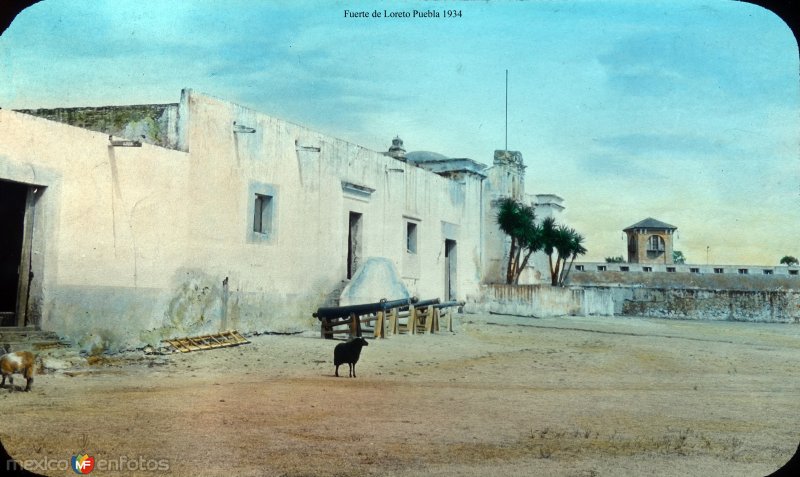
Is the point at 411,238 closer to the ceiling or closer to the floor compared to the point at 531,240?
closer to the floor

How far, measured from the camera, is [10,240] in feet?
33.5

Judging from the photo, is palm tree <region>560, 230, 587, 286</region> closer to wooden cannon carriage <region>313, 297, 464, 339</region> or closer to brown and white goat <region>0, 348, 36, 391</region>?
wooden cannon carriage <region>313, 297, 464, 339</region>

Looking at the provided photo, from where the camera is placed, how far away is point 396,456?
→ 4559 mm

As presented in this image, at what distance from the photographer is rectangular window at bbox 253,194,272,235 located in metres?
12.7

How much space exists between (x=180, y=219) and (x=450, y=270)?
38.3 feet

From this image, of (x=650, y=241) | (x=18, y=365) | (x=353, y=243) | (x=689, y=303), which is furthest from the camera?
(x=650, y=241)

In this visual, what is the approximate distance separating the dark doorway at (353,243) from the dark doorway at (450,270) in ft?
18.0

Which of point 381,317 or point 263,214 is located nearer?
point 263,214

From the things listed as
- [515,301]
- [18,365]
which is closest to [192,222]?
[18,365]

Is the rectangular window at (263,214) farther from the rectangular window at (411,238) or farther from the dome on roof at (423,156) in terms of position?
the dome on roof at (423,156)

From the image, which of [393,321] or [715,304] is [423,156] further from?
[715,304]

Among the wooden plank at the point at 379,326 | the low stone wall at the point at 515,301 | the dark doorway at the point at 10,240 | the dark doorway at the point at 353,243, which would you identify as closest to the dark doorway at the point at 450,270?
the low stone wall at the point at 515,301

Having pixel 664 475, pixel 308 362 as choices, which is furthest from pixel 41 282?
pixel 664 475

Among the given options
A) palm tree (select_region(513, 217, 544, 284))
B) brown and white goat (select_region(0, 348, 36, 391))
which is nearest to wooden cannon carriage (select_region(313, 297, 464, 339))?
brown and white goat (select_region(0, 348, 36, 391))
